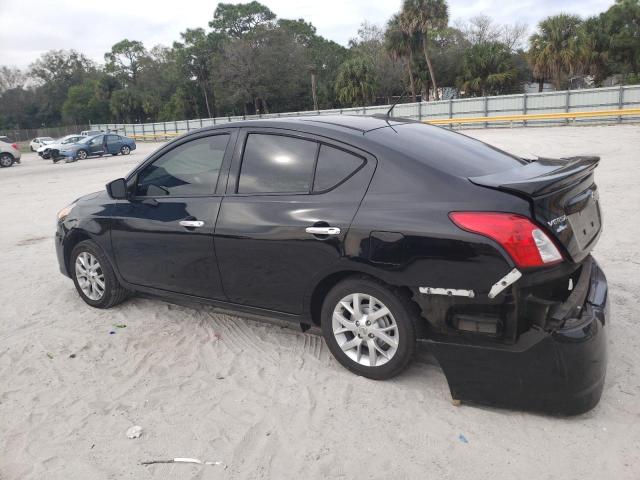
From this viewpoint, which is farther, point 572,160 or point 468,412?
point 572,160

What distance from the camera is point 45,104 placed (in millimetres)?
83875

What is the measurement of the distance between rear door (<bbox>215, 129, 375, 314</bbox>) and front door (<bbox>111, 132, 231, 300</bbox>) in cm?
17

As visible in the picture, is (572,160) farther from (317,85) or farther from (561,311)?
(317,85)

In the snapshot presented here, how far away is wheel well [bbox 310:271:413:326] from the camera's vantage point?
3.28m

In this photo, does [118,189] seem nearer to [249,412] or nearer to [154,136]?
[249,412]

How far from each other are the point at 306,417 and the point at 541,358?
135cm

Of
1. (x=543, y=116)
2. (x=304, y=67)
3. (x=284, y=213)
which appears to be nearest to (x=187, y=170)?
(x=284, y=213)

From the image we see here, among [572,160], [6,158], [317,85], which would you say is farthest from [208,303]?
[317,85]

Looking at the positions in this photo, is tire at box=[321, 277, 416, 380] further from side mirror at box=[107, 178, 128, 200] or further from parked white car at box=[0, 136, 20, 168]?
parked white car at box=[0, 136, 20, 168]

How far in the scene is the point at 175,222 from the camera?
13.7ft

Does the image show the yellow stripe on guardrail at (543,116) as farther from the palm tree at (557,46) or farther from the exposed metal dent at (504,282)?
the exposed metal dent at (504,282)

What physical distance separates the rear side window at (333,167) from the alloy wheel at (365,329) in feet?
2.40

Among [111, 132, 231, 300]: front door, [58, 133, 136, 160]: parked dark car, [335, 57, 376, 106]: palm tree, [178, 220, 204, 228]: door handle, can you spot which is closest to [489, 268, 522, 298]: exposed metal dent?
[111, 132, 231, 300]: front door

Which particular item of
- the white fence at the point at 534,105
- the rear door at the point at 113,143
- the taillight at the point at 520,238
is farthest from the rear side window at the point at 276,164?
the rear door at the point at 113,143
